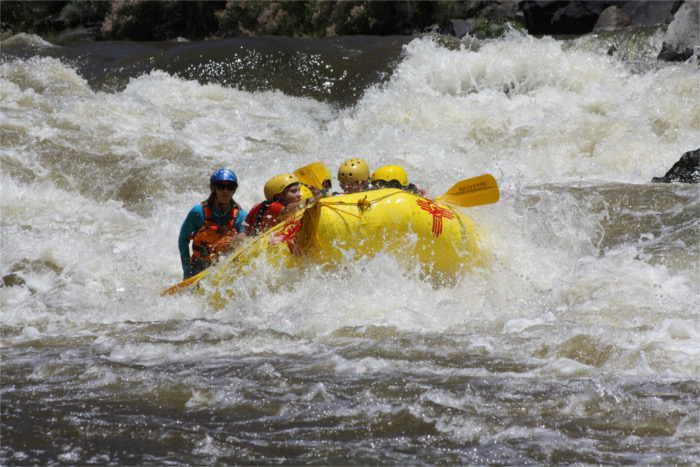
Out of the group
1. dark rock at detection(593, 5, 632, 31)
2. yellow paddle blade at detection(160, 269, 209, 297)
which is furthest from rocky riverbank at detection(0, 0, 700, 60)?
yellow paddle blade at detection(160, 269, 209, 297)

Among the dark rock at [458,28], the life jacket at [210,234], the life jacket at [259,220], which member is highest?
the dark rock at [458,28]

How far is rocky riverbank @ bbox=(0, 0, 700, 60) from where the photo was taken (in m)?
13.4

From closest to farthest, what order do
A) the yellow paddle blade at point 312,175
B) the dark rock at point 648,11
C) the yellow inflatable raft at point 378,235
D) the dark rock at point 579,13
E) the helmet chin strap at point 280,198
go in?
the yellow inflatable raft at point 378,235 → the helmet chin strap at point 280,198 → the yellow paddle blade at point 312,175 → the dark rock at point 648,11 → the dark rock at point 579,13

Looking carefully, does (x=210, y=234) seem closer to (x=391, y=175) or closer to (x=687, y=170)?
(x=391, y=175)

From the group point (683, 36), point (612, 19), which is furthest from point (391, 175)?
point (612, 19)

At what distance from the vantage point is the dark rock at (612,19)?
13.2 m

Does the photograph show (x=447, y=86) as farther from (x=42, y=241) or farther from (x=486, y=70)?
(x=42, y=241)

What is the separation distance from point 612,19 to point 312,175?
10.4 metres

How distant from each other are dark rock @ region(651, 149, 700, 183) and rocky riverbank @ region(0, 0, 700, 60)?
356cm

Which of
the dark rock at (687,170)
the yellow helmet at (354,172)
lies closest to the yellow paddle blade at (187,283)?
the yellow helmet at (354,172)

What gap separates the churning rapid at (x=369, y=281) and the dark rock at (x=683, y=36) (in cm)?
31

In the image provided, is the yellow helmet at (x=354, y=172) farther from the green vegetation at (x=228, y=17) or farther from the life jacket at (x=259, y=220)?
the green vegetation at (x=228, y=17)

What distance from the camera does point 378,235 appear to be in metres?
4.55

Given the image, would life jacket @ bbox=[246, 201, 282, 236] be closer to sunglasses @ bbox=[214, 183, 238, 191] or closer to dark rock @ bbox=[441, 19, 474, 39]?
sunglasses @ bbox=[214, 183, 238, 191]
